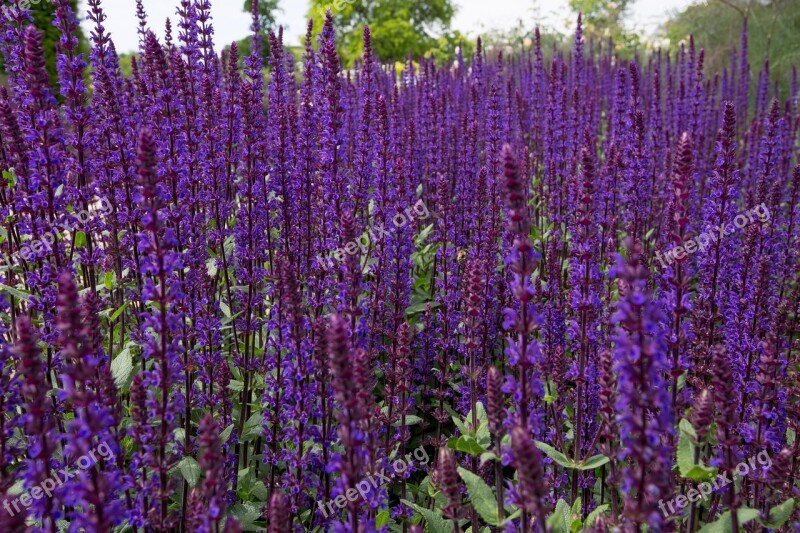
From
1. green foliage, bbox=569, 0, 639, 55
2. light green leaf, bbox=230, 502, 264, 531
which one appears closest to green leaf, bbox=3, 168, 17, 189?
light green leaf, bbox=230, 502, 264, 531

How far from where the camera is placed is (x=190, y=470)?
4.45 m

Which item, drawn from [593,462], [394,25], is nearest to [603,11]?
[394,25]

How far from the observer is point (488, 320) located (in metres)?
6.01

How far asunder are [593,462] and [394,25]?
39547 mm

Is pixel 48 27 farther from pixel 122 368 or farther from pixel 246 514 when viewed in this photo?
pixel 246 514

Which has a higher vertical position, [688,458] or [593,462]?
[688,458]

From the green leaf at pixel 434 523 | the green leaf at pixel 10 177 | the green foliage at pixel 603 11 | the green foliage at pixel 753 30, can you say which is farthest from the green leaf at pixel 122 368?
the green foliage at pixel 603 11

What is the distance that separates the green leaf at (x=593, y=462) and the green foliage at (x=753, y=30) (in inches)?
852

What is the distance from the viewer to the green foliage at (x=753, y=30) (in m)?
22.4

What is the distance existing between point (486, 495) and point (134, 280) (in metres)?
4.02

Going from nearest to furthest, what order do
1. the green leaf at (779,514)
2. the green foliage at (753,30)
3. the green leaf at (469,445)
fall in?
1. the green leaf at (779,514)
2. the green leaf at (469,445)
3. the green foliage at (753,30)

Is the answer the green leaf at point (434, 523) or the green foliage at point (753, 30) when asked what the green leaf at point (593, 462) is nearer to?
the green leaf at point (434, 523)

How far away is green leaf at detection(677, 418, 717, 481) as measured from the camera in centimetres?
373

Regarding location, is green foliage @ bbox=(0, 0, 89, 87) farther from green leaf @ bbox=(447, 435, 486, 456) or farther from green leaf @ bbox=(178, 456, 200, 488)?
green leaf @ bbox=(447, 435, 486, 456)
